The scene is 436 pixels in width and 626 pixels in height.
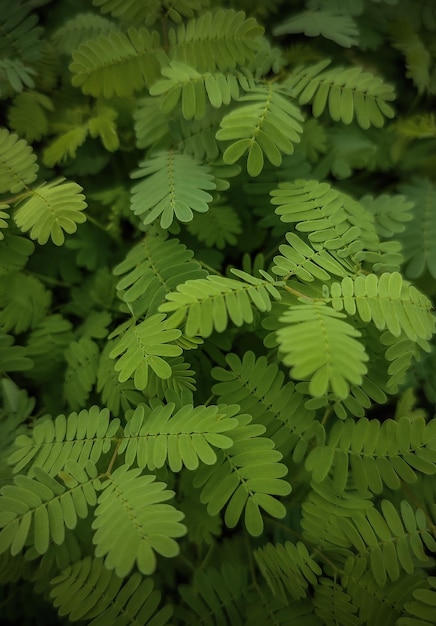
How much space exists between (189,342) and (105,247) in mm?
526

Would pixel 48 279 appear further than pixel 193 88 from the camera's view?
Yes

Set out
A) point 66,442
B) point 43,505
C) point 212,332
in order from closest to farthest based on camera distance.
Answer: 1. point 43,505
2. point 66,442
3. point 212,332

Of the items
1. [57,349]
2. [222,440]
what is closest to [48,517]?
[222,440]

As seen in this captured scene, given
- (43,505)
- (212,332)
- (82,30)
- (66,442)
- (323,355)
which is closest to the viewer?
(323,355)

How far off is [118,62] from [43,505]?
946 millimetres

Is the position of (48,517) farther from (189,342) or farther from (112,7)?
(112,7)

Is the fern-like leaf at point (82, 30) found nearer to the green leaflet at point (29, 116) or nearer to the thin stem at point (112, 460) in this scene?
the green leaflet at point (29, 116)

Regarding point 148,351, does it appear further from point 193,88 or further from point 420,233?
point 420,233

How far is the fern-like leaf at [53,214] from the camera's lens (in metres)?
0.98

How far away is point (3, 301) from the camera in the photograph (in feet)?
3.83

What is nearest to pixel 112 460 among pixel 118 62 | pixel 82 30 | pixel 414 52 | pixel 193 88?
pixel 193 88

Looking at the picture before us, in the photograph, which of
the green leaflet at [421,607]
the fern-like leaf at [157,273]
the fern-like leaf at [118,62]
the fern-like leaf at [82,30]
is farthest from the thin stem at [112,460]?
the fern-like leaf at [82,30]

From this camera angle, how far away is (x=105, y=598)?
924mm

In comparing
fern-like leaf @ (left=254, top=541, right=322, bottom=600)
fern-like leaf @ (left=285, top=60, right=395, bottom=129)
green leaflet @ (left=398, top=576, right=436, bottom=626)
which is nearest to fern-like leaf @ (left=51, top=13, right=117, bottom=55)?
fern-like leaf @ (left=285, top=60, right=395, bottom=129)
